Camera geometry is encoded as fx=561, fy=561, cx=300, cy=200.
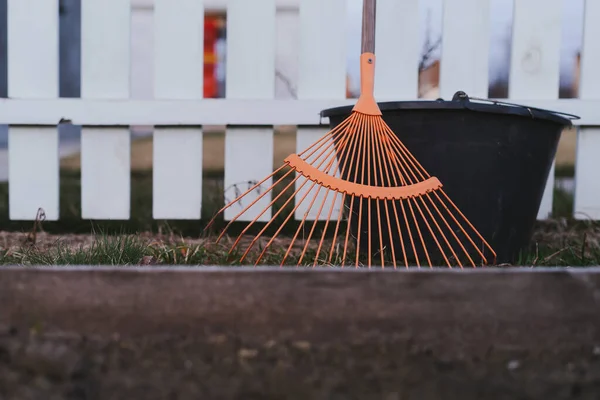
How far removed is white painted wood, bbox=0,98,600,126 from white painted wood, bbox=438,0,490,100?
1.08 feet

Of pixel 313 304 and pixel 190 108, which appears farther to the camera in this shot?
pixel 190 108

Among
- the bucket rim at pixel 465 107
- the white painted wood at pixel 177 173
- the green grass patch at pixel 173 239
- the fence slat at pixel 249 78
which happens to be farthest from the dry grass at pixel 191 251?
the bucket rim at pixel 465 107

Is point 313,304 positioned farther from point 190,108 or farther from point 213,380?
point 190,108

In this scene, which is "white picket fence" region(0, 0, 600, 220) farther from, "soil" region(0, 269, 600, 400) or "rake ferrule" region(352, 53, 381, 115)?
"soil" region(0, 269, 600, 400)

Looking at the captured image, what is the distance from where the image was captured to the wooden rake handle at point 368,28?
1305 mm

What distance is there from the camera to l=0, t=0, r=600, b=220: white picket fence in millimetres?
1771

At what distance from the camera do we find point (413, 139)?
1.31 m

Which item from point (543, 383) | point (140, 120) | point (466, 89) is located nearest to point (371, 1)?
point (466, 89)

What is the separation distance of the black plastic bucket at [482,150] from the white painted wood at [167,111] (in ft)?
1.40

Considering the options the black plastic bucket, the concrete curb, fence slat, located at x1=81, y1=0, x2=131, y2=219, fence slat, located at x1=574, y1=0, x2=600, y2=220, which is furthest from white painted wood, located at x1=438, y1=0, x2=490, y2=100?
the concrete curb

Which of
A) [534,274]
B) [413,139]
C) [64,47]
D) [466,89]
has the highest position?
[64,47]

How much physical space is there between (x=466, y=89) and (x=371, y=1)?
0.61m

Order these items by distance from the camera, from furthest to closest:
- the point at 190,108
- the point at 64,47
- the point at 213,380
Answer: the point at 64,47, the point at 190,108, the point at 213,380

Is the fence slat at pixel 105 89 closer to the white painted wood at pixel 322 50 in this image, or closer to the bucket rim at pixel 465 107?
the white painted wood at pixel 322 50
